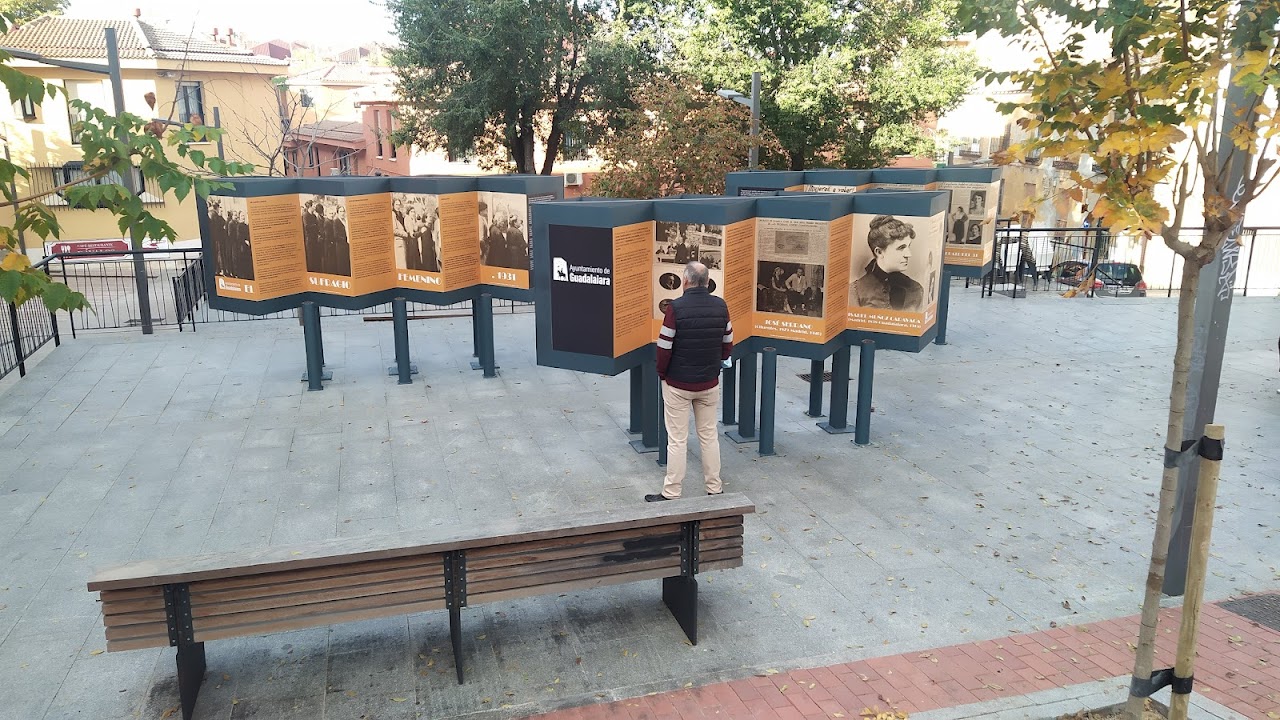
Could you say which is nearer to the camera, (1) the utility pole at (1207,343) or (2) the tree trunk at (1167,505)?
(2) the tree trunk at (1167,505)

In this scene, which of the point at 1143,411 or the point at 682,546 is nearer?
the point at 682,546

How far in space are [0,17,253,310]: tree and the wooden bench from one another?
5.12 ft

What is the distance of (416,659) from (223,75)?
4180cm

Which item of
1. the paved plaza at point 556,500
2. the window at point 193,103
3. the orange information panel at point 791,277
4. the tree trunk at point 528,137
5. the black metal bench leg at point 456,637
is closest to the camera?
the black metal bench leg at point 456,637

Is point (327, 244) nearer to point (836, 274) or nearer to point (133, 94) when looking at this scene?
point (836, 274)

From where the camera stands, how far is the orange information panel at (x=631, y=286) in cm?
825

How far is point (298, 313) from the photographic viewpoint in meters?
15.8

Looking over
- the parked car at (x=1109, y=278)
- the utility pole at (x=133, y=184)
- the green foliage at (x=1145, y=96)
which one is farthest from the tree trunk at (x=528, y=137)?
the green foliage at (x=1145, y=96)

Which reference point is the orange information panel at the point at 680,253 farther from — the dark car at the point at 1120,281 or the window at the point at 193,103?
the window at the point at 193,103

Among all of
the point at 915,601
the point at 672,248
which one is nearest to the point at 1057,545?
the point at 915,601

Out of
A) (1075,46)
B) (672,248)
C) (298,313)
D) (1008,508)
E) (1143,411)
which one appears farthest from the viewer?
(298,313)

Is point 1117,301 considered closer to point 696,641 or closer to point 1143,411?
point 1143,411

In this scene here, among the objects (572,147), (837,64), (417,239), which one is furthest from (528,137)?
(417,239)

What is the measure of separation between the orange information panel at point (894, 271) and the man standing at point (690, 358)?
239cm
